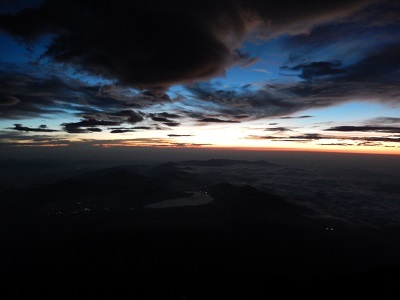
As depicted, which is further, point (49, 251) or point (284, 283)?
point (49, 251)

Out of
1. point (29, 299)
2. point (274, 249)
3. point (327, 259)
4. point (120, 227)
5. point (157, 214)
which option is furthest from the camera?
point (157, 214)

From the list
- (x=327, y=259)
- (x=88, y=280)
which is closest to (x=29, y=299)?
(x=88, y=280)

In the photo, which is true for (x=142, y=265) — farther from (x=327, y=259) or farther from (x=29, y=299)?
(x=327, y=259)

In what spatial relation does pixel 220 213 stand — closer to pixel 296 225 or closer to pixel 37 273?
pixel 296 225

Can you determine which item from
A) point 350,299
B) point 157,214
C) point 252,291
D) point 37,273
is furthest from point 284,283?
point 157,214

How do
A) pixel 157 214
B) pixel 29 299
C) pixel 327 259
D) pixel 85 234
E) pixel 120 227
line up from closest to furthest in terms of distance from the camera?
pixel 29 299 → pixel 327 259 → pixel 85 234 → pixel 120 227 → pixel 157 214

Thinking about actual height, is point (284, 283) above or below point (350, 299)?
below
